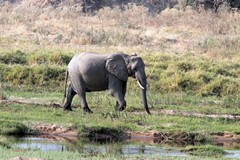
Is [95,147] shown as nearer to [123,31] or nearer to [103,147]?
[103,147]

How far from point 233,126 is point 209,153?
3.40 meters

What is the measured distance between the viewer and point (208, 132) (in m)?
16.6

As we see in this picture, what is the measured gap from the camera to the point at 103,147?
14836 mm

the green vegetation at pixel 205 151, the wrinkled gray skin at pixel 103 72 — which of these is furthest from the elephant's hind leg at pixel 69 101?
the green vegetation at pixel 205 151

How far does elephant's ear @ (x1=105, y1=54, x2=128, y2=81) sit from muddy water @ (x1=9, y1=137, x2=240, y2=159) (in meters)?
3.35

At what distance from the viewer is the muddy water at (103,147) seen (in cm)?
1416

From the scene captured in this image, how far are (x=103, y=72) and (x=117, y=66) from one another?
0.44m

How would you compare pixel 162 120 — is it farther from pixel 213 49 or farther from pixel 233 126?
pixel 213 49

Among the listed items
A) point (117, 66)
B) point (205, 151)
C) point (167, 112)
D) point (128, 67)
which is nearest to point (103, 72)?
point (117, 66)

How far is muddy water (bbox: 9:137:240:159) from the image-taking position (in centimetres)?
1416

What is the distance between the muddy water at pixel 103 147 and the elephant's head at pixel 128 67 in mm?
3205

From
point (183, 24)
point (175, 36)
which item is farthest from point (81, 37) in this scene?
point (183, 24)

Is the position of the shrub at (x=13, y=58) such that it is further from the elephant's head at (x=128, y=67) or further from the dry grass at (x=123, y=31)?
the elephant's head at (x=128, y=67)

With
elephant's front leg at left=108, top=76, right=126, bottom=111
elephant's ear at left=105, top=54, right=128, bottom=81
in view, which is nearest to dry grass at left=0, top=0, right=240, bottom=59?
elephant's ear at left=105, top=54, right=128, bottom=81
